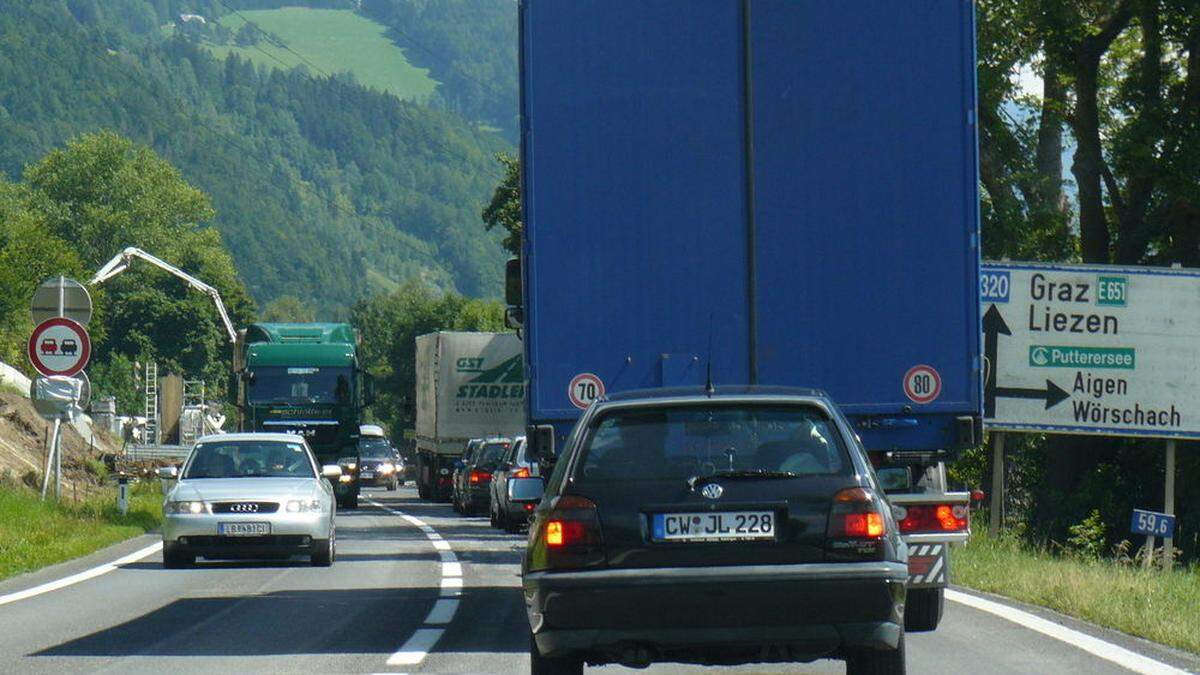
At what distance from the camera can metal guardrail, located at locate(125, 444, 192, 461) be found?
52.6m

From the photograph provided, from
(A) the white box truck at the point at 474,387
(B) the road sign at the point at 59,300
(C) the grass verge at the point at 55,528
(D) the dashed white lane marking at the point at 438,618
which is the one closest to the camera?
(D) the dashed white lane marking at the point at 438,618

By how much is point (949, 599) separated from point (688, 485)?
6956 millimetres

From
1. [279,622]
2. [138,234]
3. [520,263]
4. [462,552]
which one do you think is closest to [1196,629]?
[520,263]

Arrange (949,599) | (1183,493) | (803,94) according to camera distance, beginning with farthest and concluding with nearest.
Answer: (1183,493) < (949,599) < (803,94)

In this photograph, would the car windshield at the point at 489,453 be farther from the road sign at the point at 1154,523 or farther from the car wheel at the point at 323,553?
the road sign at the point at 1154,523

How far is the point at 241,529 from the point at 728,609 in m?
11.6

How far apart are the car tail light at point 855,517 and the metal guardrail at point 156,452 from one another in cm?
4536

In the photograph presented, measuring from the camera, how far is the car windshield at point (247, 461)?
2056 centimetres

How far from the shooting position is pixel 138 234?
14050 cm

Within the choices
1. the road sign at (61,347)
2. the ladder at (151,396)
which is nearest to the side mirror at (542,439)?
the road sign at (61,347)

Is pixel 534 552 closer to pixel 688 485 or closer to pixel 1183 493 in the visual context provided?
pixel 688 485

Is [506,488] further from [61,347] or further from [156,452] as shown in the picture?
[156,452]

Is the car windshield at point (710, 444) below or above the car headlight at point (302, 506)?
above

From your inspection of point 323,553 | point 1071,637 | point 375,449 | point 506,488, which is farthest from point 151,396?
point 1071,637
